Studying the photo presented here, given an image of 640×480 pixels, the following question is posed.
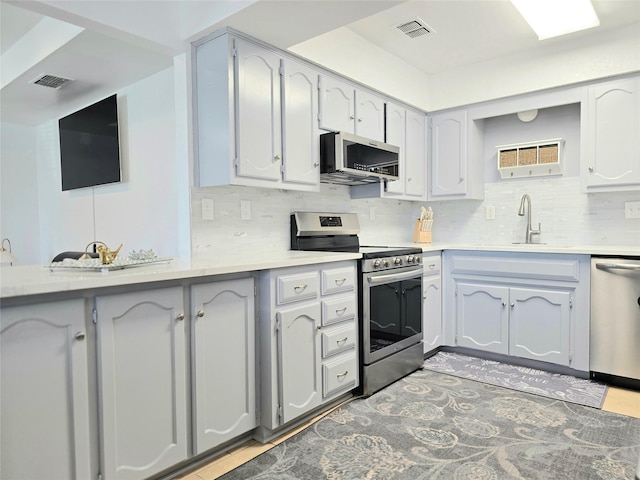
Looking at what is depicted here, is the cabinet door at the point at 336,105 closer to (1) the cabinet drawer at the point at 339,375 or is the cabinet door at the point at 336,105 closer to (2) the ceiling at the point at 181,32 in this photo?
(2) the ceiling at the point at 181,32

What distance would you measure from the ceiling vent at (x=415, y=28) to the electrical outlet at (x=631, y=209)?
2011mm

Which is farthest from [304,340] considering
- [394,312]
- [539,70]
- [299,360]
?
[539,70]

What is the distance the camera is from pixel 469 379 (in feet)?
9.72

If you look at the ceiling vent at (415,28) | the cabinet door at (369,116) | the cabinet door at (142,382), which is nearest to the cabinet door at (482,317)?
the cabinet door at (369,116)

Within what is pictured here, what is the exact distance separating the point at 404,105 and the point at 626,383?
2.65 metres

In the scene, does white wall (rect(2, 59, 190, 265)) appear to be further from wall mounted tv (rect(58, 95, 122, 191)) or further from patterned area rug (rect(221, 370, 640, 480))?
patterned area rug (rect(221, 370, 640, 480))

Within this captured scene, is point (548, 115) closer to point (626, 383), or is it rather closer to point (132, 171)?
point (626, 383)

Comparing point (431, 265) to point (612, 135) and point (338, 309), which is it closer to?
point (338, 309)

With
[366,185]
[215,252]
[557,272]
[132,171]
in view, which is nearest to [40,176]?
[132,171]

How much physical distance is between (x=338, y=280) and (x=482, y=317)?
1.55 m

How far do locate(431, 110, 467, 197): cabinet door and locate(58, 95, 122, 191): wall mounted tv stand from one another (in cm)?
273

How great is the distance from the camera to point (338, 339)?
2.48 m

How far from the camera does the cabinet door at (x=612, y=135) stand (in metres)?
3.07

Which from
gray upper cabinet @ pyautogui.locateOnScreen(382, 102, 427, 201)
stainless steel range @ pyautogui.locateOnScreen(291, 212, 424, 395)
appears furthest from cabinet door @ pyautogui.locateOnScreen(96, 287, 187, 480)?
gray upper cabinet @ pyautogui.locateOnScreen(382, 102, 427, 201)
